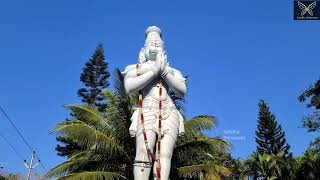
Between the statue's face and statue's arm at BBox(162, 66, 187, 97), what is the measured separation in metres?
0.40

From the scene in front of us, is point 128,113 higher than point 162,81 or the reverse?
higher

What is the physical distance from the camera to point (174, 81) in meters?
8.28

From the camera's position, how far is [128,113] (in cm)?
1244

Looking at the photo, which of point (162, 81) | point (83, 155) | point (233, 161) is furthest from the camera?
point (233, 161)

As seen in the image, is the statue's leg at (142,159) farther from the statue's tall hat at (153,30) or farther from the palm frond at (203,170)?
the palm frond at (203,170)

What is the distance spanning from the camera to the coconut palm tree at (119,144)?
1182 cm

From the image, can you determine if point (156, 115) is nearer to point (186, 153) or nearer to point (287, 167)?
point (186, 153)

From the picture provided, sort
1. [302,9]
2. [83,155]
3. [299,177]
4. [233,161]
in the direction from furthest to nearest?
[233,161] → [299,177] → [302,9] → [83,155]

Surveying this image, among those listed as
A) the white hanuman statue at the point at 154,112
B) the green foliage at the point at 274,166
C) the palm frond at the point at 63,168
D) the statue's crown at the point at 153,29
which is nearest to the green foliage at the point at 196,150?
the palm frond at the point at 63,168

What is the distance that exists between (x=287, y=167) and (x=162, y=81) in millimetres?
29535

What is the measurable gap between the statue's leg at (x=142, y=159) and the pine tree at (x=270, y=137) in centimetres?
3290

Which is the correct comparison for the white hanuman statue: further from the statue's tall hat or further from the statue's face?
the statue's tall hat

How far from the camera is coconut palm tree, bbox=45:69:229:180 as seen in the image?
1182 cm

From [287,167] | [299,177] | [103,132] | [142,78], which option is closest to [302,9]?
[103,132]
